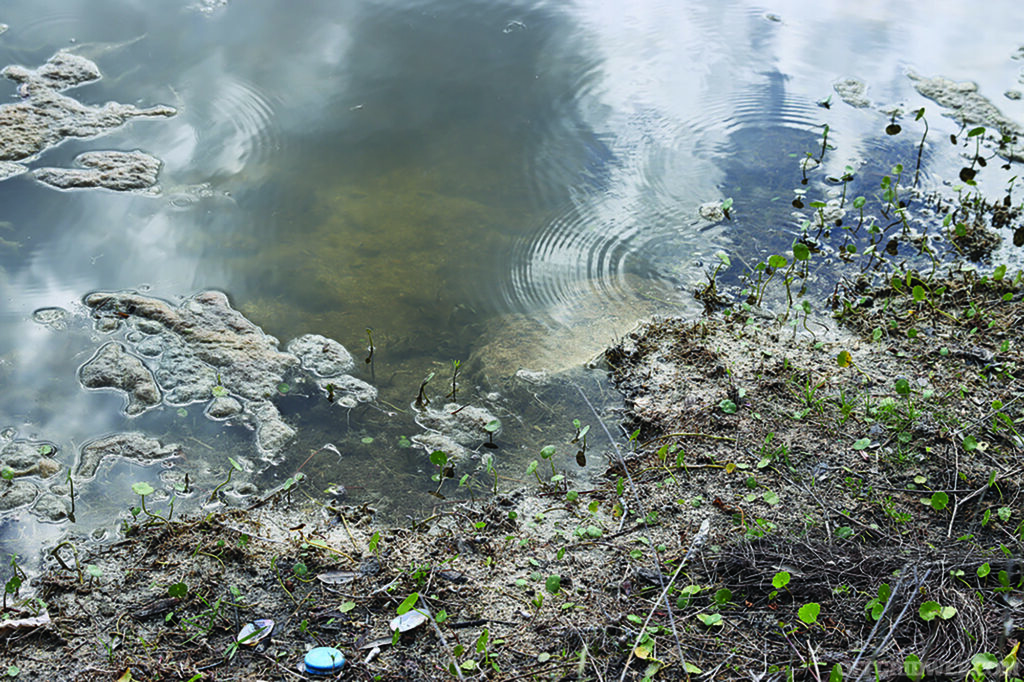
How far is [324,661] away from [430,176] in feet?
7.85

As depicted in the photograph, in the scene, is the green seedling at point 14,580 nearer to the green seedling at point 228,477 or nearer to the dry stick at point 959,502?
the green seedling at point 228,477

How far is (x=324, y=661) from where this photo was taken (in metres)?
1.64

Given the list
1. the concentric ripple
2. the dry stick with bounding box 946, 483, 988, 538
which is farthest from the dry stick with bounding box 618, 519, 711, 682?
the concentric ripple

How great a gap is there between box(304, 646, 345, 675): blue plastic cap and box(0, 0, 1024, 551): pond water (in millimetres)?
605

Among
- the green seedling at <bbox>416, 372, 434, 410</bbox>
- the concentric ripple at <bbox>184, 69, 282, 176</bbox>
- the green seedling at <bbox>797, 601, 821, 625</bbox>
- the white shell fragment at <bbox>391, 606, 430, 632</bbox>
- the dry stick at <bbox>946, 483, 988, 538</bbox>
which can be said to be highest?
the concentric ripple at <bbox>184, 69, 282, 176</bbox>

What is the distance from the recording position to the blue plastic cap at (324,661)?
1635 millimetres

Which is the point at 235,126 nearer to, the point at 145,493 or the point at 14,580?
the point at 145,493

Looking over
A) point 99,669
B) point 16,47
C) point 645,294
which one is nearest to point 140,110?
point 16,47

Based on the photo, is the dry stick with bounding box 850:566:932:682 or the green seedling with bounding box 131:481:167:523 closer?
the dry stick with bounding box 850:566:932:682

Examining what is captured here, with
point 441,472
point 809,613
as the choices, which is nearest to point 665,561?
point 809,613

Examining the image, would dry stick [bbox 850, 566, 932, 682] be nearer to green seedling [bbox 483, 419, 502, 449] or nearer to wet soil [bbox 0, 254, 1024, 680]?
wet soil [bbox 0, 254, 1024, 680]

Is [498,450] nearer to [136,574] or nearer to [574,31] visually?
[136,574]

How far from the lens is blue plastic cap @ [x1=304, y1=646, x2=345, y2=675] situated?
1635 mm

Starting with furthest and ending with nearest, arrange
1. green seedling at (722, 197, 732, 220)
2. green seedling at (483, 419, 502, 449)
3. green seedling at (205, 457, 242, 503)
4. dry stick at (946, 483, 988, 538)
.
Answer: green seedling at (722, 197, 732, 220) < green seedling at (483, 419, 502, 449) < green seedling at (205, 457, 242, 503) < dry stick at (946, 483, 988, 538)
